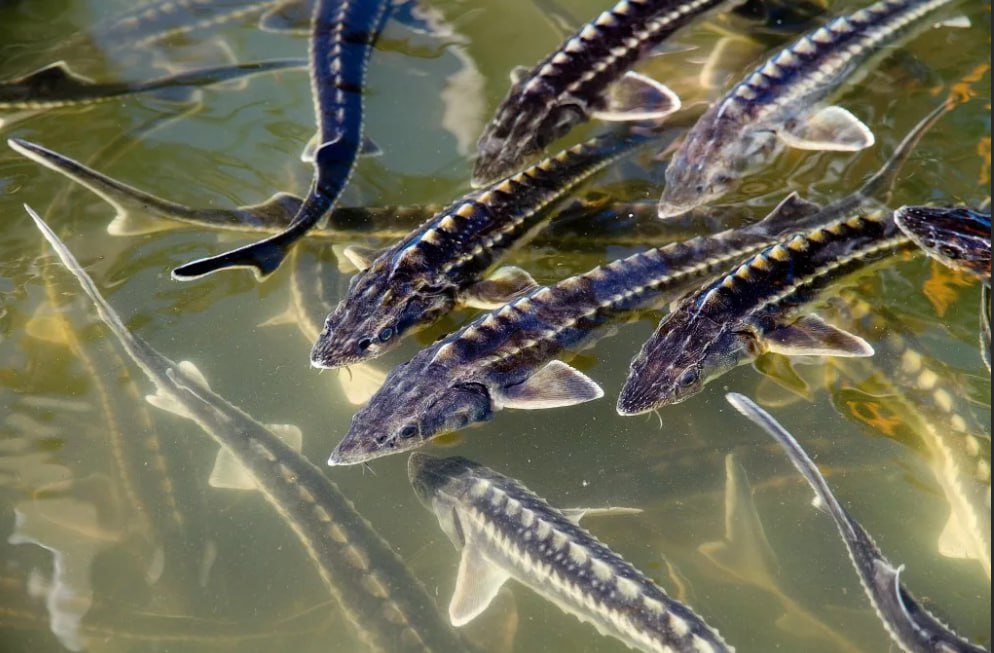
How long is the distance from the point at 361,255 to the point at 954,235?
2.40 metres

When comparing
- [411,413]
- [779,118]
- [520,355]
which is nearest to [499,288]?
[520,355]

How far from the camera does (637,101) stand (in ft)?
14.5

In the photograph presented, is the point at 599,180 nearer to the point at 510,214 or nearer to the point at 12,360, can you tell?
the point at 510,214

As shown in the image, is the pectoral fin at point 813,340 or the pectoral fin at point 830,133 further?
the pectoral fin at point 830,133

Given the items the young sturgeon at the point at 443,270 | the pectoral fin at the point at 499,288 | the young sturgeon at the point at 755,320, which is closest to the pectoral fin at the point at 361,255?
the young sturgeon at the point at 443,270

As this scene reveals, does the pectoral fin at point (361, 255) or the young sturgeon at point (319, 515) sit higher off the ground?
the pectoral fin at point (361, 255)

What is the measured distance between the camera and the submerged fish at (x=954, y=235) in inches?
136

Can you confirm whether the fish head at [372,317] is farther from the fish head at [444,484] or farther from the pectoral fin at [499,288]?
the fish head at [444,484]

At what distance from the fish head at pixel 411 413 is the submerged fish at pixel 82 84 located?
257cm

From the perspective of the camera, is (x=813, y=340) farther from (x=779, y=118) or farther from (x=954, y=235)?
(x=779, y=118)

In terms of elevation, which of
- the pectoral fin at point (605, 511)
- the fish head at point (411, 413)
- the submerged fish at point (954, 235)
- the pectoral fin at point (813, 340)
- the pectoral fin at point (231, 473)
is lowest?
the pectoral fin at point (605, 511)

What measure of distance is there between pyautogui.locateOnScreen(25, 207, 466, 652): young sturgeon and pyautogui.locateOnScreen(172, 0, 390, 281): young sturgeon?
1.48ft

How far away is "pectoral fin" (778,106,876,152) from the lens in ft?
13.8

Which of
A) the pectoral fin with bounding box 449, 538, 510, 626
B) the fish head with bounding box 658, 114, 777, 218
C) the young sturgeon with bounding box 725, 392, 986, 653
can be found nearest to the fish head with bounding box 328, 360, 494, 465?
the pectoral fin with bounding box 449, 538, 510, 626
